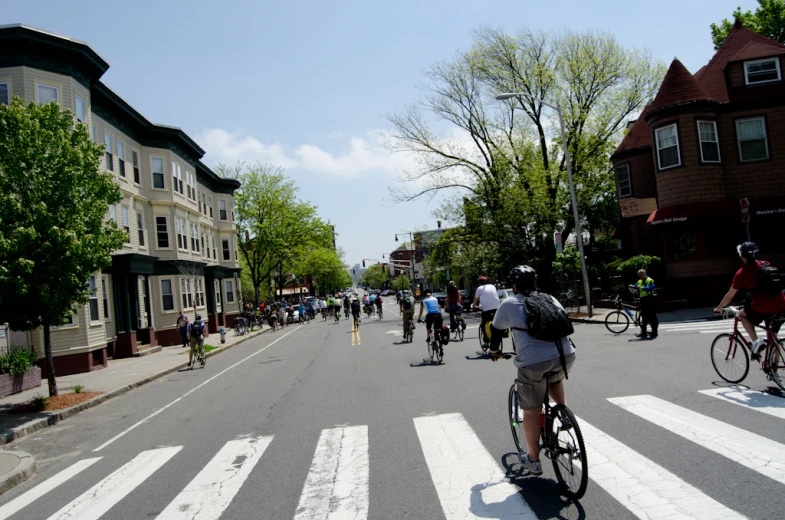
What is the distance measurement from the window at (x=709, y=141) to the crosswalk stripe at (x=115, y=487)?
23050 millimetres

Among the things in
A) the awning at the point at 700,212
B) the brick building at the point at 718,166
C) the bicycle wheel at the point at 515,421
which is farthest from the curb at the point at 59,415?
the brick building at the point at 718,166

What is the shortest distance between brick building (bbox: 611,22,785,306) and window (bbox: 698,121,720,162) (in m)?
0.04

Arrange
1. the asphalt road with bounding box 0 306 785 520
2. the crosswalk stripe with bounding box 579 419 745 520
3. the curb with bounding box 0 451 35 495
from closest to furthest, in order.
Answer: the crosswalk stripe with bounding box 579 419 745 520 → the asphalt road with bounding box 0 306 785 520 → the curb with bounding box 0 451 35 495

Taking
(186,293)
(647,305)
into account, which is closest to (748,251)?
(647,305)

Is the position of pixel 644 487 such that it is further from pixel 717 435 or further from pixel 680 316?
pixel 680 316

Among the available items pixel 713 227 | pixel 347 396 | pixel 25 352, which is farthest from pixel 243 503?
pixel 713 227

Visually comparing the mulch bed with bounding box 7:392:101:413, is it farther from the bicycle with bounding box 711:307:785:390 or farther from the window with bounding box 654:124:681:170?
the window with bounding box 654:124:681:170

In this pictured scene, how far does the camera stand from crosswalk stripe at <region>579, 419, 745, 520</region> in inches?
174

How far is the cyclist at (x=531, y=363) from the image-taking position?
502 cm

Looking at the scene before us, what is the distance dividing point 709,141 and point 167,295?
25931mm

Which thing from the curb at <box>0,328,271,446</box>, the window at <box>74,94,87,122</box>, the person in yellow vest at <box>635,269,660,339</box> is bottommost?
the curb at <box>0,328,271,446</box>

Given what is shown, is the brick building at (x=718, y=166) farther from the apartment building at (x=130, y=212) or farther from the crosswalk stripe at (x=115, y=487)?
the crosswalk stripe at (x=115, y=487)

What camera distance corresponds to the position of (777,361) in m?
7.87

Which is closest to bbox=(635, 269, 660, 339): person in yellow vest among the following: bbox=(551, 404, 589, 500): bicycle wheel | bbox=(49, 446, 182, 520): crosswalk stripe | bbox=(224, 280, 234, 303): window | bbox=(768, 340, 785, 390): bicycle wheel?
bbox=(768, 340, 785, 390): bicycle wheel
